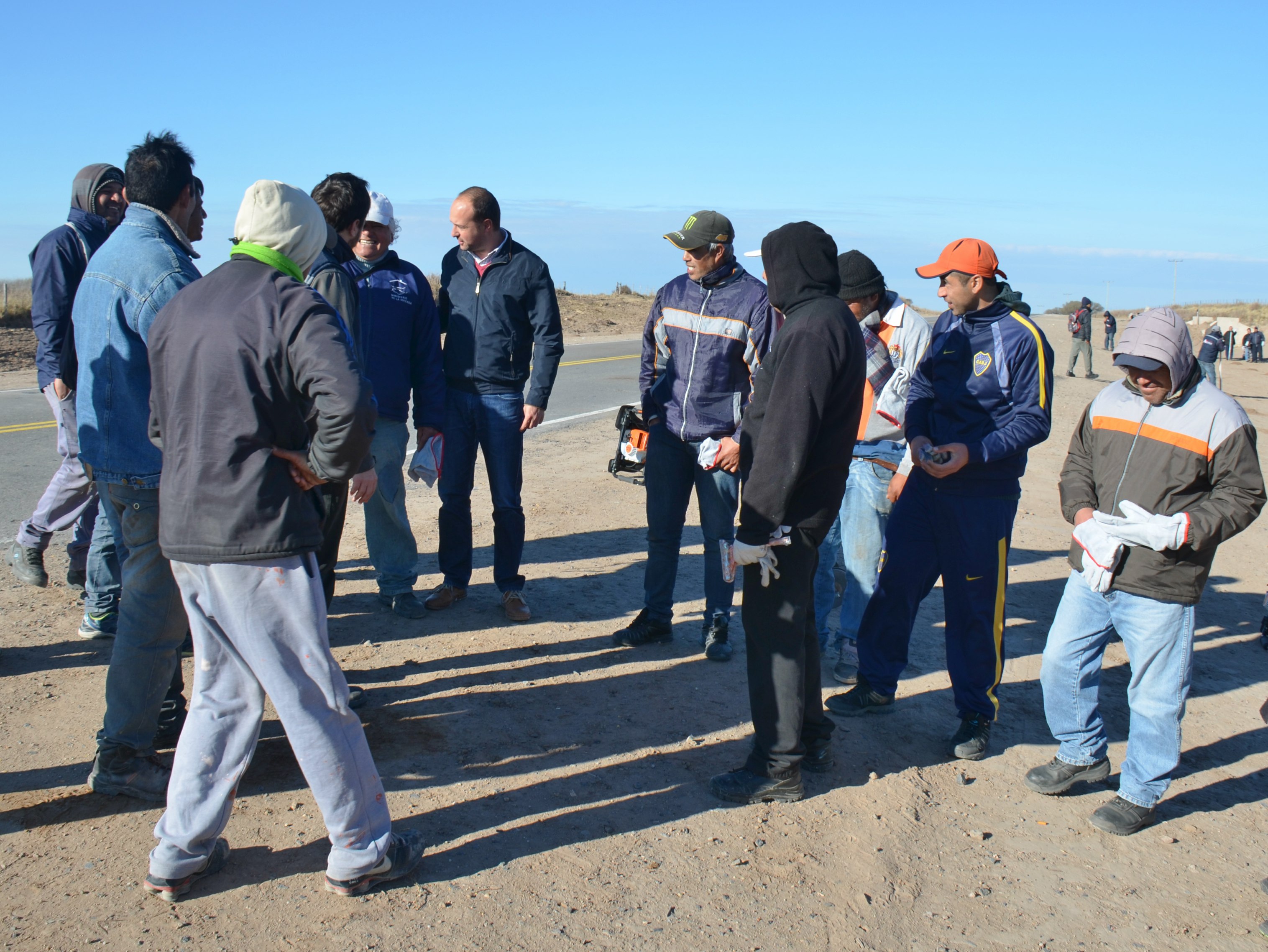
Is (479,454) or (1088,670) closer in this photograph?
(1088,670)

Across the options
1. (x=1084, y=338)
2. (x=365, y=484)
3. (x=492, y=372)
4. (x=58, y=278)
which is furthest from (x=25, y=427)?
(x=1084, y=338)

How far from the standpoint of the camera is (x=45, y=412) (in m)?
11.5

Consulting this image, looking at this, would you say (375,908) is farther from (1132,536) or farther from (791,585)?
(1132,536)

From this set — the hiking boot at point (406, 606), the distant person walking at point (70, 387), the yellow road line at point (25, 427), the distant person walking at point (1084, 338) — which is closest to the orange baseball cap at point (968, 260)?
the hiking boot at point (406, 606)

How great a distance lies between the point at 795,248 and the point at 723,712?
217 centimetres

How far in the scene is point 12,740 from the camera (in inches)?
155

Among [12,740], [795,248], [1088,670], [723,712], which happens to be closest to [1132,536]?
[1088,670]

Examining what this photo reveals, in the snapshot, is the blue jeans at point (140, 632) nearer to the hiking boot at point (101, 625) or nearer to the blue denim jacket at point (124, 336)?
the blue denim jacket at point (124, 336)

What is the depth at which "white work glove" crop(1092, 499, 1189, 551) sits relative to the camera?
11.3 ft

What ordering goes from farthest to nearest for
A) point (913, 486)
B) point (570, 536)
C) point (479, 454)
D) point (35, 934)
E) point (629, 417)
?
point (479, 454) < point (570, 536) < point (629, 417) < point (913, 486) < point (35, 934)

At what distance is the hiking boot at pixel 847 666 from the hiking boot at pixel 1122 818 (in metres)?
1.45

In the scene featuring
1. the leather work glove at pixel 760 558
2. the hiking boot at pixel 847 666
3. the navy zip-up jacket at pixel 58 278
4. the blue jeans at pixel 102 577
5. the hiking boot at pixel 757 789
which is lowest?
the hiking boot at pixel 847 666

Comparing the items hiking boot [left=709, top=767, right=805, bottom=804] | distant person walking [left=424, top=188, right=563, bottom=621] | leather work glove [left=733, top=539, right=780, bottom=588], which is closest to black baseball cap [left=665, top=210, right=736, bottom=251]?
distant person walking [left=424, top=188, right=563, bottom=621]

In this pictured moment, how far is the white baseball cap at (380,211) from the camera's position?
5254 mm
